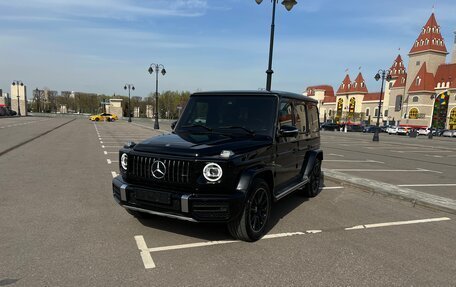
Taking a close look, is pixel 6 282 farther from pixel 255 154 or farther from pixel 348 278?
pixel 348 278

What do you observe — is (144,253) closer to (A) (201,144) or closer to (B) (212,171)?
(B) (212,171)

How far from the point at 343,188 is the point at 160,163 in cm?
562

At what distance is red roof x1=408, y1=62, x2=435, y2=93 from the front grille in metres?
92.0

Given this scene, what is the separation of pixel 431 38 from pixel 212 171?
97.4 meters

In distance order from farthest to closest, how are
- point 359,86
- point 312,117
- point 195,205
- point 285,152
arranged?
point 359,86 → point 312,117 → point 285,152 → point 195,205

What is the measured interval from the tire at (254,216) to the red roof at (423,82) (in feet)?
298

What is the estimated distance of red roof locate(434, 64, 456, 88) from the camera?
76356 millimetres

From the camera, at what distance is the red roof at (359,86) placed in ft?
366

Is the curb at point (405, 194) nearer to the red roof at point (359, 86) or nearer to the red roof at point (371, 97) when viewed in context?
the red roof at point (371, 97)

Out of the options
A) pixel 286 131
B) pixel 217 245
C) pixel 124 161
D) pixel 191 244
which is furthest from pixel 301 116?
pixel 124 161

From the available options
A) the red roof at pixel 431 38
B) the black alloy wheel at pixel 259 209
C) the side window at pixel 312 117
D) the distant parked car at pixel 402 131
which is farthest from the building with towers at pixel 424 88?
the black alloy wheel at pixel 259 209

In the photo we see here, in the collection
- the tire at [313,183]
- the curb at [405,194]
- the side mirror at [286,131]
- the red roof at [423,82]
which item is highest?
the red roof at [423,82]

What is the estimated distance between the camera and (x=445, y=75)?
3110 inches

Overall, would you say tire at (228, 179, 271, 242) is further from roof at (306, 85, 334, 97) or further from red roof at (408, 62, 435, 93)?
roof at (306, 85, 334, 97)
